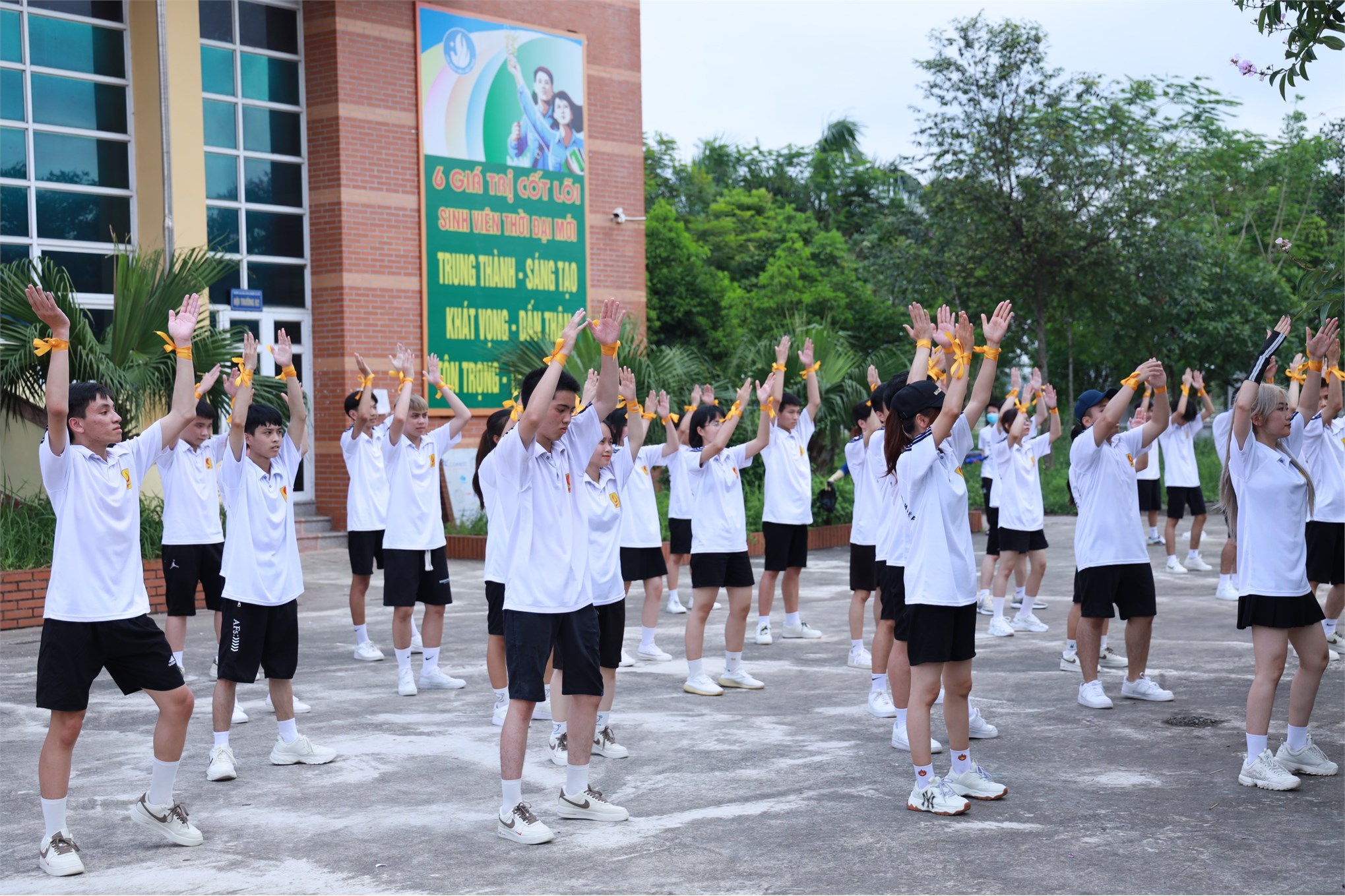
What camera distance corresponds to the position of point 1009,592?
42.8ft

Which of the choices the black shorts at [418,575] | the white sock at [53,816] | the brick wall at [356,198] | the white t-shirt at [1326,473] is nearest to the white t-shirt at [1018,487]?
the white t-shirt at [1326,473]

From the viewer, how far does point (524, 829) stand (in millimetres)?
5332

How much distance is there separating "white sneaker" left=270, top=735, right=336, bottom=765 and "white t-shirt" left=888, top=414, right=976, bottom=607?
315cm

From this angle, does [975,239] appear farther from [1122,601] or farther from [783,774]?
[783,774]

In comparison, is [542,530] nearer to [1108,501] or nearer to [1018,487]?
[1108,501]

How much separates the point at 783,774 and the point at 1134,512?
9.59ft

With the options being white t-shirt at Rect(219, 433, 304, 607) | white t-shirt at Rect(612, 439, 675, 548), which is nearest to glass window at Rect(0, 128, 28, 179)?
white t-shirt at Rect(612, 439, 675, 548)

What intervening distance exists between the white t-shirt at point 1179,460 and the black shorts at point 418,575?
9329 millimetres

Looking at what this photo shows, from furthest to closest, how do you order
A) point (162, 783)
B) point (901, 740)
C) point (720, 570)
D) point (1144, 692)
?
point (720, 570) → point (1144, 692) → point (901, 740) → point (162, 783)

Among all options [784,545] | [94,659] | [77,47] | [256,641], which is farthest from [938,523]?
[77,47]

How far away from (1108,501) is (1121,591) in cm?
54

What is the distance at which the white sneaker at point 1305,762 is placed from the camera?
6109 mm

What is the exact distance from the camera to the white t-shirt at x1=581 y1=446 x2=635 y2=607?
6.47 metres

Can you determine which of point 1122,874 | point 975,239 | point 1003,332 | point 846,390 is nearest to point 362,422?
point 1003,332
